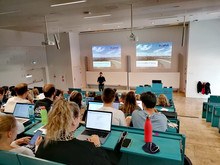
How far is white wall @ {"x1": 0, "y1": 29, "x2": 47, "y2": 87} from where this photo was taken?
703cm

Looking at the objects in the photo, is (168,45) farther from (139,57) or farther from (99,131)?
(99,131)

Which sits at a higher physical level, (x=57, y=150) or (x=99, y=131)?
(x=57, y=150)

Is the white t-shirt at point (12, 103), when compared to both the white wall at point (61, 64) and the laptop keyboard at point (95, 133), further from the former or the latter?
the white wall at point (61, 64)

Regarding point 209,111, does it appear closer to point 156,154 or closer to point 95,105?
point 95,105

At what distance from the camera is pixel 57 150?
4.20 ft

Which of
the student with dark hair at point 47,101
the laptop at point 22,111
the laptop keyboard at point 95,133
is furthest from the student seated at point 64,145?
the laptop at point 22,111

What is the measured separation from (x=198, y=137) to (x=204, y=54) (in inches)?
195

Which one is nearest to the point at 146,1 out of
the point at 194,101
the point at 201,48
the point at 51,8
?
the point at 51,8

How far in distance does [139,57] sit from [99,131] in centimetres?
765

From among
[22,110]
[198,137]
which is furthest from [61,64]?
[198,137]

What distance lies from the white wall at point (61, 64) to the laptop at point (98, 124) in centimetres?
758

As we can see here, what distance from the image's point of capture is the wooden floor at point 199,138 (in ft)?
10.1

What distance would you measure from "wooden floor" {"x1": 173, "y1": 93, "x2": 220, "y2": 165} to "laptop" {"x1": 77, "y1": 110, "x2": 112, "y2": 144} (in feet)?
6.79

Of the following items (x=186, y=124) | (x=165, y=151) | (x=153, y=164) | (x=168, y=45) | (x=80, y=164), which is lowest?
(x=186, y=124)
